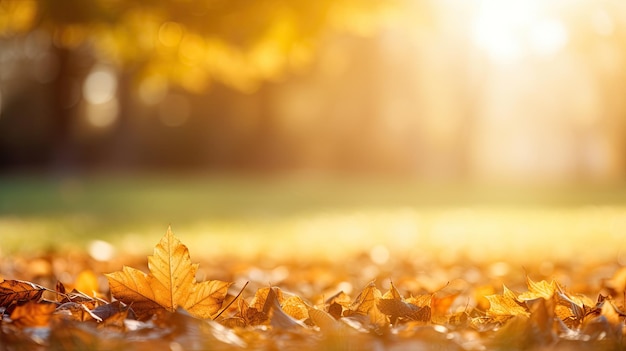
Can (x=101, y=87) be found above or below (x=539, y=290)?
above

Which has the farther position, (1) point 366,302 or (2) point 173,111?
(2) point 173,111

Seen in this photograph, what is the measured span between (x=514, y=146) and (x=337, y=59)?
2114 centimetres

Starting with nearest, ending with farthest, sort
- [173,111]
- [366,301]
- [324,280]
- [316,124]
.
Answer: [366,301] → [324,280] → [316,124] → [173,111]

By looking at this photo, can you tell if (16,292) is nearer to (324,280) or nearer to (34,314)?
(34,314)

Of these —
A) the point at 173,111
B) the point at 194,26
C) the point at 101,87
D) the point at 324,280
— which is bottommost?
the point at 324,280

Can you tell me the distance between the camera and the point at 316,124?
28.3 metres

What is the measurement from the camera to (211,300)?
5.67 feet

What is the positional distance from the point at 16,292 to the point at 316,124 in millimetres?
26558

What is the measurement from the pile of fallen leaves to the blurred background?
11.4 ft

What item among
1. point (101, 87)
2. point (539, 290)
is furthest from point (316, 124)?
point (539, 290)

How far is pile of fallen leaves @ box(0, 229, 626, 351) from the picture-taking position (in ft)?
4.86

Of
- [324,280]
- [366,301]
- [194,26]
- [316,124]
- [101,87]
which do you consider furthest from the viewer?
[101,87]

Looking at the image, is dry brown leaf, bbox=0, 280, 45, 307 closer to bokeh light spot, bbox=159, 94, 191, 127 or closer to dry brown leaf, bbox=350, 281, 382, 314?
dry brown leaf, bbox=350, 281, 382, 314

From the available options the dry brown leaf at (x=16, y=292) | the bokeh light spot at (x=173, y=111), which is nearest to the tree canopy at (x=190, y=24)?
the dry brown leaf at (x=16, y=292)
